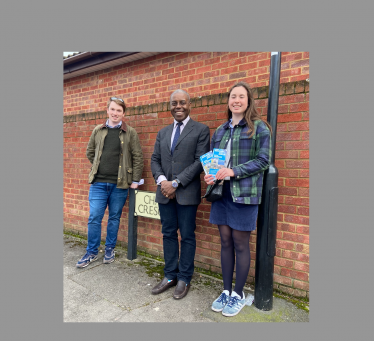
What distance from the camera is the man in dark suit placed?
2.81 meters

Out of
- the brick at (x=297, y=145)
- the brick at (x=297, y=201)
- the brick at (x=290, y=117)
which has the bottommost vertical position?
the brick at (x=297, y=201)

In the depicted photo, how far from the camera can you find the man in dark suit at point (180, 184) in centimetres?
281

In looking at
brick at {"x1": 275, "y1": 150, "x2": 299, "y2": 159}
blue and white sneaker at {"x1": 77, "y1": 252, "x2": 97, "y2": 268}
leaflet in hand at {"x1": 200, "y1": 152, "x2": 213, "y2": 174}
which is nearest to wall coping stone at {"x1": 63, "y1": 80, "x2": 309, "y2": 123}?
brick at {"x1": 275, "y1": 150, "x2": 299, "y2": 159}

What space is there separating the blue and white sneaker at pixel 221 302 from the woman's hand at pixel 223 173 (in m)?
1.22

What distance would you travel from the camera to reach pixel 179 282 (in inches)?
114

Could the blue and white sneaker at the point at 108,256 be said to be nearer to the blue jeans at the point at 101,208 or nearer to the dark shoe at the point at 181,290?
the blue jeans at the point at 101,208

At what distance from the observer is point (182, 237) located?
2934 millimetres

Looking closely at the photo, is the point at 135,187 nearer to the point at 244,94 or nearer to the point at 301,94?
the point at 244,94

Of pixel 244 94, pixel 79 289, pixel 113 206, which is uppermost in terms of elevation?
pixel 244 94

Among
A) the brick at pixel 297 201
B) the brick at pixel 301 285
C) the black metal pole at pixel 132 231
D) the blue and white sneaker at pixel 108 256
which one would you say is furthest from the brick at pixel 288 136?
the blue and white sneaker at pixel 108 256

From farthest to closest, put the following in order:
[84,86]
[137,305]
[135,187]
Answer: [84,86]
[135,187]
[137,305]

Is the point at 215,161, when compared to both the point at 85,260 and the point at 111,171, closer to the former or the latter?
the point at 111,171

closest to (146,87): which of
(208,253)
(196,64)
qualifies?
(196,64)

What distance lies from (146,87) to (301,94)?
96.1 inches
